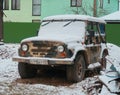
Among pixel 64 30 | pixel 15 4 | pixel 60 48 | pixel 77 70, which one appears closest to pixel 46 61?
pixel 60 48

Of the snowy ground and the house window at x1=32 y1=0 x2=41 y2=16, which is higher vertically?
the house window at x1=32 y1=0 x2=41 y2=16

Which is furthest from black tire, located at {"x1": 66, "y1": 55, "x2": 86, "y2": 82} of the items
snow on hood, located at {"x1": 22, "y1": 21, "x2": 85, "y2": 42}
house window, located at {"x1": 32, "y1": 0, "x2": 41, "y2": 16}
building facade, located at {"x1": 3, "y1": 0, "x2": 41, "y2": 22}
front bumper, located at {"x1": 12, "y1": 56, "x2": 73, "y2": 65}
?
house window, located at {"x1": 32, "y1": 0, "x2": 41, "y2": 16}

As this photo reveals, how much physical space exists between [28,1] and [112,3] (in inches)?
394

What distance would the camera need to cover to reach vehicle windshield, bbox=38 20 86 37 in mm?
14938

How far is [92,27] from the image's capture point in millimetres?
15664

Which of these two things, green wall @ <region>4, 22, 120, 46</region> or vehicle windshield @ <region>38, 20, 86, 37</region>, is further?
green wall @ <region>4, 22, 120, 46</region>

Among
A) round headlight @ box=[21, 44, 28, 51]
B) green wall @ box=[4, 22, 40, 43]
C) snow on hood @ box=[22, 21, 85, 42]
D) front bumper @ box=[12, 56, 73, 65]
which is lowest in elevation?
green wall @ box=[4, 22, 40, 43]

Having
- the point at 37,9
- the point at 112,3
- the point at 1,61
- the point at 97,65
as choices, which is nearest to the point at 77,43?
the point at 97,65

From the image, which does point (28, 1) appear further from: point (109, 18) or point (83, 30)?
point (83, 30)

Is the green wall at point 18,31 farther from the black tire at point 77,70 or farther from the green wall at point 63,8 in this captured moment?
the black tire at point 77,70

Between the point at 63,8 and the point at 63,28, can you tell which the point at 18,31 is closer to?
the point at 63,8

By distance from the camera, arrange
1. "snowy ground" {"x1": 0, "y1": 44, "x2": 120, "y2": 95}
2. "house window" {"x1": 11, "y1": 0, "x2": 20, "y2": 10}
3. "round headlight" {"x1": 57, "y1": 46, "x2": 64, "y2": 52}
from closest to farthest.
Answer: "snowy ground" {"x1": 0, "y1": 44, "x2": 120, "y2": 95} → "round headlight" {"x1": 57, "y1": 46, "x2": 64, "y2": 52} → "house window" {"x1": 11, "y1": 0, "x2": 20, "y2": 10}

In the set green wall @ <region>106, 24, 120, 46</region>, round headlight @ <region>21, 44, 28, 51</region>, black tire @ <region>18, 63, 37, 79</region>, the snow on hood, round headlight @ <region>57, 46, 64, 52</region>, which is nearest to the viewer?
round headlight @ <region>57, 46, 64, 52</region>

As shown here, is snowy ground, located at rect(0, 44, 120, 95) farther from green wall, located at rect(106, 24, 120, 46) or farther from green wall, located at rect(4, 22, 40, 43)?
green wall, located at rect(4, 22, 40, 43)
